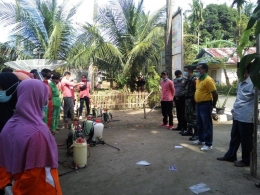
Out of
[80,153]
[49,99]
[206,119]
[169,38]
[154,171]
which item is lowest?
[154,171]

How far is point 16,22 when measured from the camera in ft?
40.5

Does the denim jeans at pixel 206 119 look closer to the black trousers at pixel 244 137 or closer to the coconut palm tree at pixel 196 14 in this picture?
the black trousers at pixel 244 137

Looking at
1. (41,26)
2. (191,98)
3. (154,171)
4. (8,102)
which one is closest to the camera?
(8,102)

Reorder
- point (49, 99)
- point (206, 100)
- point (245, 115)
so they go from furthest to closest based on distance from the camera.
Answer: point (49, 99), point (206, 100), point (245, 115)

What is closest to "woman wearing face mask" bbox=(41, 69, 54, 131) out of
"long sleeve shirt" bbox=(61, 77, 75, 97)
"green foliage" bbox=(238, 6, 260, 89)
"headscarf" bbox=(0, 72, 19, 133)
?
"long sleeve shirt" bbox=(61, 77, 75, 97)

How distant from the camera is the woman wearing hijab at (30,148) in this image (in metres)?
1.81

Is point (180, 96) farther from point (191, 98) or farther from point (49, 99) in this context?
point (49, 99)

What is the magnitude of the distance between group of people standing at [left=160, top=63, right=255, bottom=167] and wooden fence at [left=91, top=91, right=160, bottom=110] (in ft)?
13.7

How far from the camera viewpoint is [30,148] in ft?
5.93

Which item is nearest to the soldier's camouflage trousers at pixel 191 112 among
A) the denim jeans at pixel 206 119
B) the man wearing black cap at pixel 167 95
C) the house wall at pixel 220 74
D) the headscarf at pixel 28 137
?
the denim jeans at pixel 206 119

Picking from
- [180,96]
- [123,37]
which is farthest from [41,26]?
[180,96]

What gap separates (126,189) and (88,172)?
90 cm

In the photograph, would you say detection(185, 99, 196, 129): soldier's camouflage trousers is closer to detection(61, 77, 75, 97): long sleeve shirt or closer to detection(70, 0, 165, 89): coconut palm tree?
detection(61, 77, 75, 97): long sleeve shirt

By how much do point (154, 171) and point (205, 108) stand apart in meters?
1.78
